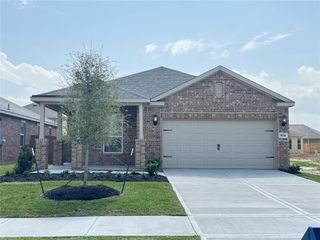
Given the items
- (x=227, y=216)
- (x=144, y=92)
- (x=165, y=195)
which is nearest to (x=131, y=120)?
(x=144, y=92)

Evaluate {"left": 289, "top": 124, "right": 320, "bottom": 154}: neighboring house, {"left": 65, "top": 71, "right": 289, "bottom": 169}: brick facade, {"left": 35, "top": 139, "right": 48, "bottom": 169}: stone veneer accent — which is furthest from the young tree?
{"left": 289, "top": 124, "right": 320, "bottom": 154}: neighboring house

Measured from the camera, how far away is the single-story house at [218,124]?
55.5 feet

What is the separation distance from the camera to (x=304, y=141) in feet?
169

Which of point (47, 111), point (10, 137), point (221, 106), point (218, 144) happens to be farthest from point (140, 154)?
point (47, 111)

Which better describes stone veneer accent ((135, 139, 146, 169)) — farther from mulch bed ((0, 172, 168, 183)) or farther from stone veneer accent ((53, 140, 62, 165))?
stone veneer accent ((53, 140, 62, 165))

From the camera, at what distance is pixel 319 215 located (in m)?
7.87

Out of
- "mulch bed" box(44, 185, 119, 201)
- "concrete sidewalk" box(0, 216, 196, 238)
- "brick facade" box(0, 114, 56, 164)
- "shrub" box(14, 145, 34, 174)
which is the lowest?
"concrete sidewalk" box(0, 216, 196, 238)

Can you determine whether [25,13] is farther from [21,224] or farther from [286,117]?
[286,117]

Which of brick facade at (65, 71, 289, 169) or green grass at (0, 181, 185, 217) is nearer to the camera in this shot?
green grass at (0, 181, 185, 217)

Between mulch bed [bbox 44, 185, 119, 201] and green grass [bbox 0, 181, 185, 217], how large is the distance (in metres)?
0.23

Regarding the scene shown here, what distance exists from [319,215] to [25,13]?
38.2 ft

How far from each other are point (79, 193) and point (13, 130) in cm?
1571

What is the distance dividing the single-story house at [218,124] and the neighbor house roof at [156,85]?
48 millimetres

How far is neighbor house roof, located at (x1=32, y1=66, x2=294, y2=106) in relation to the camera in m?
16.1
